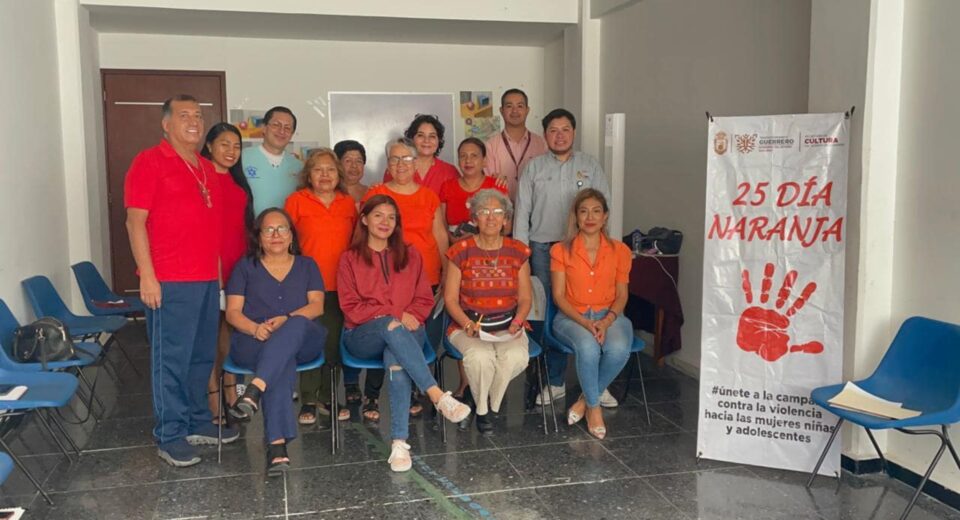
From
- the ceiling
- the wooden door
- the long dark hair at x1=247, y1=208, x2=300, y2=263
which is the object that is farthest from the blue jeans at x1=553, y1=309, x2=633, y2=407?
the wooden door

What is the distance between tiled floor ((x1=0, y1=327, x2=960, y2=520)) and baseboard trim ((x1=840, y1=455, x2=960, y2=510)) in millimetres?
36

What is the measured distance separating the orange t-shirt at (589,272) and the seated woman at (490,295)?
0.20 metres

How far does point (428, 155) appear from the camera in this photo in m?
4.48

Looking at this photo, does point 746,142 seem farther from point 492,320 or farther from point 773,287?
point 492,320

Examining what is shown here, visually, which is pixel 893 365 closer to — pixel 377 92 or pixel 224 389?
pixel 224 389

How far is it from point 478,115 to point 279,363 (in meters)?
4.45

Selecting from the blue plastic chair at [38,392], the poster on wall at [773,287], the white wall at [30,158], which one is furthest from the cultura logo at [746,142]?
the white wall at [30,158]

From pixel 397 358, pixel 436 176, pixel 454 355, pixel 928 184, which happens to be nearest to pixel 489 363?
pixel 454 355

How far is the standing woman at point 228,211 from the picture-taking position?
12.5 feet

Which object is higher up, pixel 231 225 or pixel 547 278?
pixel 231 225

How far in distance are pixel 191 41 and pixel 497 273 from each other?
4282 millimetres

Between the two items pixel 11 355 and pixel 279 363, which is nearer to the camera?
pixel 279 363

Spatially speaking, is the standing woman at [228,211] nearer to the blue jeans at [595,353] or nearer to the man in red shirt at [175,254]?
the man in red shirt at [175,254]

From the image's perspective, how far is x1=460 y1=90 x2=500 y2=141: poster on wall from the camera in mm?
7359
